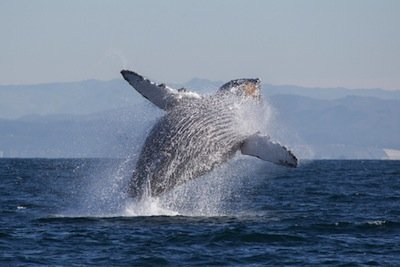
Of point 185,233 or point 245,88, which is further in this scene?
point 245,88

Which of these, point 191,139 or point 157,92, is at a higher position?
point 157,92

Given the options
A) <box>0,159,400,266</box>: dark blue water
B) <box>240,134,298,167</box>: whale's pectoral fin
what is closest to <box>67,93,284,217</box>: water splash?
<box>0,159,400,266</box>: dark blue water

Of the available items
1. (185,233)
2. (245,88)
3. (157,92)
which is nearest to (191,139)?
(157,92)

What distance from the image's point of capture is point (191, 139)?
18.3 metres

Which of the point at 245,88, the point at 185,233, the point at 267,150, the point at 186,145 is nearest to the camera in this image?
the point at 185,233

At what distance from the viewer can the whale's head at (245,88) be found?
62.6 ft

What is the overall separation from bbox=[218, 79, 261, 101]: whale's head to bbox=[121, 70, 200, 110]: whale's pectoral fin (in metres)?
0.66

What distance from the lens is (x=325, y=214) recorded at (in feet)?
75.4

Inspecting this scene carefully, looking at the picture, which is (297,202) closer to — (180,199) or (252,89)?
(180,199)

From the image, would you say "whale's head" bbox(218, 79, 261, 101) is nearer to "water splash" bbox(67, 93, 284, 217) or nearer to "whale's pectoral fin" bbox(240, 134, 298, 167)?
"water splash" bbox(67, 93, 284, 217)

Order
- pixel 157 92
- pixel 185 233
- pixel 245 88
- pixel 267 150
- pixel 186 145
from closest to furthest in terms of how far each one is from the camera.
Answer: pixel 185 233 < pixel 267 150 < pixel 186 145 < pixel 157 92 < pixel 245 88

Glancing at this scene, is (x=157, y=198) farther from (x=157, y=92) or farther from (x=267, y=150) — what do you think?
(x=267, y=150)

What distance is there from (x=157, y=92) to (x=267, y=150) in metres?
2.37

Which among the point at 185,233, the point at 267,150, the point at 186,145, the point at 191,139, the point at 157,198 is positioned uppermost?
the point at 191,139
